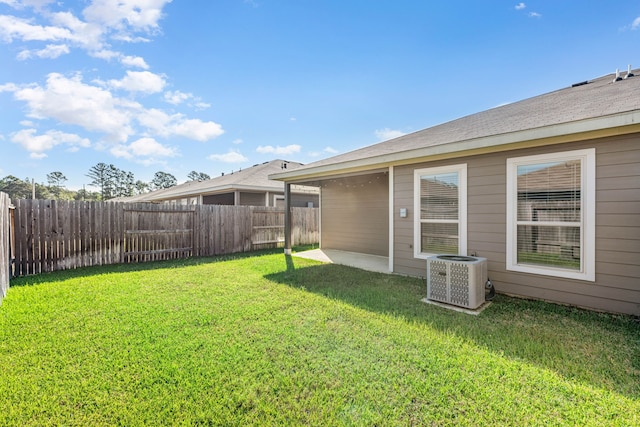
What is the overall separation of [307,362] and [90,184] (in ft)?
178

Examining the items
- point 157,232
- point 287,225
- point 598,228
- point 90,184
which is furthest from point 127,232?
point 90,184

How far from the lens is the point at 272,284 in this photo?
16.3 ft

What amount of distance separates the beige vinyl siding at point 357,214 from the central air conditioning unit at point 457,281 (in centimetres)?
411

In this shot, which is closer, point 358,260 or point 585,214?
point 585,214

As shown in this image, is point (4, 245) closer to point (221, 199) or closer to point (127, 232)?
point (127, 232)

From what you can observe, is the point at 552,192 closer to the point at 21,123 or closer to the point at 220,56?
the point at 220,56

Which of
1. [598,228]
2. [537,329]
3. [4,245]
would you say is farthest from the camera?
[4,245]

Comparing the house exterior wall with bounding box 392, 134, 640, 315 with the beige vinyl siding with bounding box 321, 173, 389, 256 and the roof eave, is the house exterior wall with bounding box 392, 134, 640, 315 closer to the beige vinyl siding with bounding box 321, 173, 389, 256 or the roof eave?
the roof eave

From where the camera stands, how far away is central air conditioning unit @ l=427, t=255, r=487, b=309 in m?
3.81

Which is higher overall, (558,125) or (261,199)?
(558,125)

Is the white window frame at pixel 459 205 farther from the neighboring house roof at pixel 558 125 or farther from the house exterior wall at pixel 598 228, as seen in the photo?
the neighboring house roof at pixel 558 125

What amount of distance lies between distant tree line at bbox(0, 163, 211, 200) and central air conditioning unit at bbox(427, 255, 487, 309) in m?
41.0

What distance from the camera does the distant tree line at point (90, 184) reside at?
3788 centimetres

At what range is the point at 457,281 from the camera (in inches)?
154
